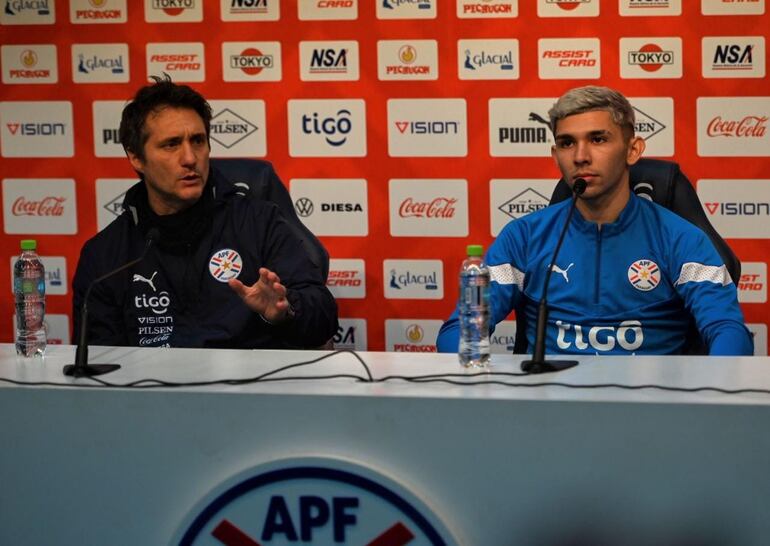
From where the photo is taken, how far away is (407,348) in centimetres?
422

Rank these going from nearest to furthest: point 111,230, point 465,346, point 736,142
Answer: point 465,346 < point 111,230 < point 736,142

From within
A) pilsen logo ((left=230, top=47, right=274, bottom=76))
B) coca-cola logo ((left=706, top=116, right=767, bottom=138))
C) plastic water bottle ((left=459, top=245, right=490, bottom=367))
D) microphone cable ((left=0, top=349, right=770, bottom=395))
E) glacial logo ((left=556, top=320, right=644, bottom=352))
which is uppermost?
pilsen logo ((left=230, top=47, right=274, bottom=76))

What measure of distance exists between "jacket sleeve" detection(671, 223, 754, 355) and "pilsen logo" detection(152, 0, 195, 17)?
2.41m

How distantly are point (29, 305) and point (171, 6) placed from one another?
2341mm

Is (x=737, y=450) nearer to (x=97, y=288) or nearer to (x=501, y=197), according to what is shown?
(x=97, y=288)

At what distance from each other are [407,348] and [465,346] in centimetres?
236

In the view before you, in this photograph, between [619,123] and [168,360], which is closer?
[168,360]

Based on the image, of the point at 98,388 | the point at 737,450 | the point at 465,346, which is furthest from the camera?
the point at 465,346

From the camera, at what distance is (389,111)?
4148 mm

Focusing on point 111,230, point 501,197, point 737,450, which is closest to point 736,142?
point 501,197

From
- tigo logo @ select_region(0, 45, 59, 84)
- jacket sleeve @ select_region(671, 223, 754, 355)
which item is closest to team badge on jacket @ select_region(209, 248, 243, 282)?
jacket sleeve @ select_region(671, 223, 754, 355)

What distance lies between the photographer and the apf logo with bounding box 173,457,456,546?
156 centimetres

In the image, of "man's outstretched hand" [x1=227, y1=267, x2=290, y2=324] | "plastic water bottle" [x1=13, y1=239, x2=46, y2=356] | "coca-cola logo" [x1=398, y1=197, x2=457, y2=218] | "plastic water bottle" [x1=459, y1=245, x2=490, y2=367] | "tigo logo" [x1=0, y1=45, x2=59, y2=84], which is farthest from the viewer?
"tigo logo" [x1=0, y1=45, x2=59, y2=84]

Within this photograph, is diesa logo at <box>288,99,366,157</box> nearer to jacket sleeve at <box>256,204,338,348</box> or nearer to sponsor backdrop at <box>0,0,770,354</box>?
sponsor backdrop at <box>0,0,770,354</box>
